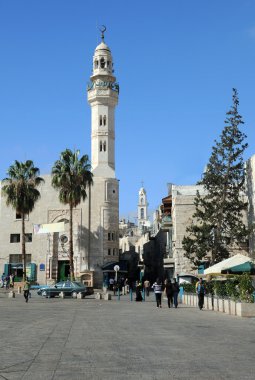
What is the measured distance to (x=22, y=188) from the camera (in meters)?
53.8

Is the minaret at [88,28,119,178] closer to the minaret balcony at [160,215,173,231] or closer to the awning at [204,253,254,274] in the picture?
the minaret balcony at [160,215,173,231]

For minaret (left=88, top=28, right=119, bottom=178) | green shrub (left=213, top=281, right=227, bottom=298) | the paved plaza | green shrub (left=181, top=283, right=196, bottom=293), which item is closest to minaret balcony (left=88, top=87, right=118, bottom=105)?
minaret (left=88, top=28, right=119, bottom=178)

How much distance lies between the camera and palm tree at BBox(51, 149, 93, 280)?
52.5 metres

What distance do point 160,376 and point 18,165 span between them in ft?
161

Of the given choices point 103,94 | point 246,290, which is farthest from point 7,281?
point 246,290

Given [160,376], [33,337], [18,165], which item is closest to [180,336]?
[33,337]

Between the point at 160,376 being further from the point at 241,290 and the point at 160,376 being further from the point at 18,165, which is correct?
the point at 18,165

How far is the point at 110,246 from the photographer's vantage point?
59.8 meters

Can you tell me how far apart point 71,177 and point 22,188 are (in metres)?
5.44

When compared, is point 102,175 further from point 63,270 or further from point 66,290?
point 66,290

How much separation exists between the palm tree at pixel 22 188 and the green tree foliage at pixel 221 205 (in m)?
17.8

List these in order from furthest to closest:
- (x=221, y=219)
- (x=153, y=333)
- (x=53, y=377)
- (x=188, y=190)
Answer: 1. (x=188, y=190)
2. (x=221, y=219)
3. (x=153, y=333)
4. (x=53, y=377)

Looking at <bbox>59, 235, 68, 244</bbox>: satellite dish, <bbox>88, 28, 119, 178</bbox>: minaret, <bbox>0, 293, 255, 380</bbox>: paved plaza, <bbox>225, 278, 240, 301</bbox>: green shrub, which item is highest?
<bbox>88, 28, 119, 178</bbox>: minaret

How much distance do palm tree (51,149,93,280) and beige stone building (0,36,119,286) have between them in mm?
6788
